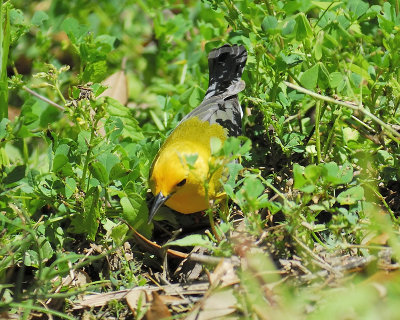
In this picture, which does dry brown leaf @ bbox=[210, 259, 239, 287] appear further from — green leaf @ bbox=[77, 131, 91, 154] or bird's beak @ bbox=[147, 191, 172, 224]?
green leaf @ bbox=[77, 131, 91, 154]

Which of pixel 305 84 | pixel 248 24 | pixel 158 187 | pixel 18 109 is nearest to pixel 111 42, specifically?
pixel 18 109

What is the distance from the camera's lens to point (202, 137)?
379 centimetres

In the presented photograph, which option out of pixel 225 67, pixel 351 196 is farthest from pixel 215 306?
pixel 225 67

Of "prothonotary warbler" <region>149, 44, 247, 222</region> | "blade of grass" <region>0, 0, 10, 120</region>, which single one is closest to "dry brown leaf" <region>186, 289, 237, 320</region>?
"prothonotary warbler" <region>149, 44, 247, 222</region>

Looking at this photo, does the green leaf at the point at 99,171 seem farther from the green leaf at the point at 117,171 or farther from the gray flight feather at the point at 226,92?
the gray flight feather at the point at 226,92

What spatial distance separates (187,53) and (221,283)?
114 inches

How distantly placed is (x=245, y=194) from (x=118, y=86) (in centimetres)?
287

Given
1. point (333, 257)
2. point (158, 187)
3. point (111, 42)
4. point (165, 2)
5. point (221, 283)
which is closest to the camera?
point (221, 283)

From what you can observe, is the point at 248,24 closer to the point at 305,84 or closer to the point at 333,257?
the point at 305,84

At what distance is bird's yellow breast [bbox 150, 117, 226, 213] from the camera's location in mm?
3410

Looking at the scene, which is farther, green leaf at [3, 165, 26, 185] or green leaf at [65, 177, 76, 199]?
green leaf at [3, 165, 26, 185]

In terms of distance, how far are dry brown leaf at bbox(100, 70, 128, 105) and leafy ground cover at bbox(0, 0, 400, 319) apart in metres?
0.57

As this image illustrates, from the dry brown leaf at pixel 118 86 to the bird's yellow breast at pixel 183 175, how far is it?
133 cm

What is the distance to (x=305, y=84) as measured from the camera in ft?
10.5
